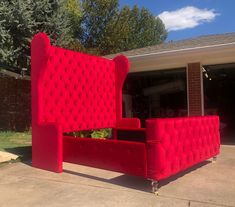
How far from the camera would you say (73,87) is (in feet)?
32.2

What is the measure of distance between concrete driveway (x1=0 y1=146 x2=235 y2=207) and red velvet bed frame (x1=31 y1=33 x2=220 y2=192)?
252 mm

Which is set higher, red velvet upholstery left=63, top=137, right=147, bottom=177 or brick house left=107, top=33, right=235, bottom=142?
brick house left=107, top=33, right=235, bottom=142

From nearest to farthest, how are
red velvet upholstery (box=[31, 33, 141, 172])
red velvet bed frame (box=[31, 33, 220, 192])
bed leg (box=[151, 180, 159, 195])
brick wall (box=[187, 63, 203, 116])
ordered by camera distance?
bed leg (box=[151, 180, 159, 195]) < red velvet bed frame (box=[31, 33, 220, 192]) < red velvet upholstery (box=[31, 33, 141, 172]) < brick wall (box=[187, 63, 203, 116])

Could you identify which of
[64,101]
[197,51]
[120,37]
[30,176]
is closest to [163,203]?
[30,176]

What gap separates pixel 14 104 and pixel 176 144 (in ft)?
33.8

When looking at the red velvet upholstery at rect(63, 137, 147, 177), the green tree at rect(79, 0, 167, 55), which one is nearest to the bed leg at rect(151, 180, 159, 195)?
the red velvet upholstery at rect(63, 137, 147, 177)

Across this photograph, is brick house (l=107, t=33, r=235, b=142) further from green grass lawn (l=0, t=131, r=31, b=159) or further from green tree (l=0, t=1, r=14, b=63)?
green tree (l=0, t=1, r=14, b=63)

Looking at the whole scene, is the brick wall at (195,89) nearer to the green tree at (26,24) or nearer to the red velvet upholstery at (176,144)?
the red velvet upholstery at (176,144)

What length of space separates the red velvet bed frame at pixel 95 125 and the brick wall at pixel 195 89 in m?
2.47

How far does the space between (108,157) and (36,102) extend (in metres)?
2.31

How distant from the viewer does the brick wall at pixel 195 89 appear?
40.8ft

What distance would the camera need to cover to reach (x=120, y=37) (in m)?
34.1

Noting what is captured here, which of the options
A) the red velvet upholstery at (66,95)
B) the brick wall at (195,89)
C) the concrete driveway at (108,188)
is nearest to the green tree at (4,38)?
the red velvet upholstery at (66,95)

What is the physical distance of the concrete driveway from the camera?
5.71 m
